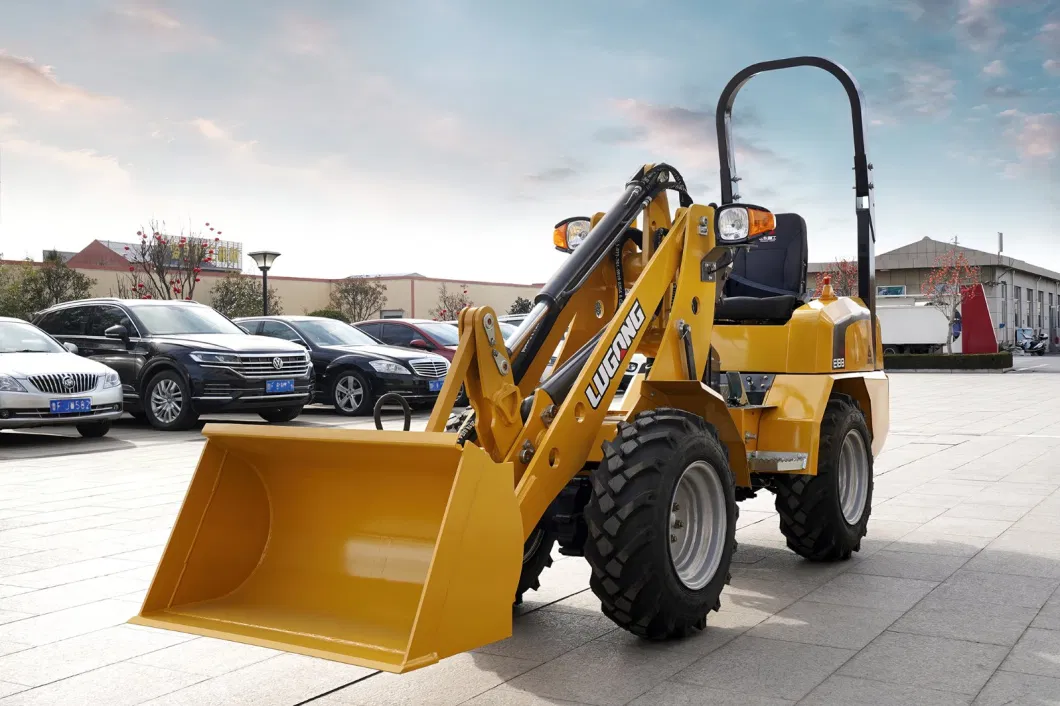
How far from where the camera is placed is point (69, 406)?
503 inches

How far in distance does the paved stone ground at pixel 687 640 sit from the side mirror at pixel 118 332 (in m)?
6.67

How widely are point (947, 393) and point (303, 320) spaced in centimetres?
1370

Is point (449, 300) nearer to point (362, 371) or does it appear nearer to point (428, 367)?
point (428, 367)

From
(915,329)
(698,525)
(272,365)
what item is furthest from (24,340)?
(915,329)

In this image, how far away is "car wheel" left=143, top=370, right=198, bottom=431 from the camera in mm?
14273

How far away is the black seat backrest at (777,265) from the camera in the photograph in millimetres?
6617

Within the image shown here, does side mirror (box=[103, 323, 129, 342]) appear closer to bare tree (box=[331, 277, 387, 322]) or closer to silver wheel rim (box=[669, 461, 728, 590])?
silver wheel rim (box=[669, 461, 728, 590])

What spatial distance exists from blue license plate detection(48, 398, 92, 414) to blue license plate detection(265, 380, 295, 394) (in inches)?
88.2

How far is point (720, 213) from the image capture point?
539 cm

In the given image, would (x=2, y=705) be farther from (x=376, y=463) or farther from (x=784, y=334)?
(x=784, y=334)

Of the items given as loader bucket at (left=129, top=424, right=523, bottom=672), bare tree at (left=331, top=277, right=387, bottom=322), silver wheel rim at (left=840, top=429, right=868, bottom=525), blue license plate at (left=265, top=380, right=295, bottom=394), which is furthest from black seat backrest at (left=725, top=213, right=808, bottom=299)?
bare tree at (left=331, top=277, right=387, bottom=322)


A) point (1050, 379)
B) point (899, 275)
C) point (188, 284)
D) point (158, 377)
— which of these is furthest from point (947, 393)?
point (899, 275)

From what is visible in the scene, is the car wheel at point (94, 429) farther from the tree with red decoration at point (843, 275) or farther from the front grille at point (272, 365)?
the tree with red decoration at point (843, 275)

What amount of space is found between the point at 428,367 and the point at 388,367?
690 millimetres
